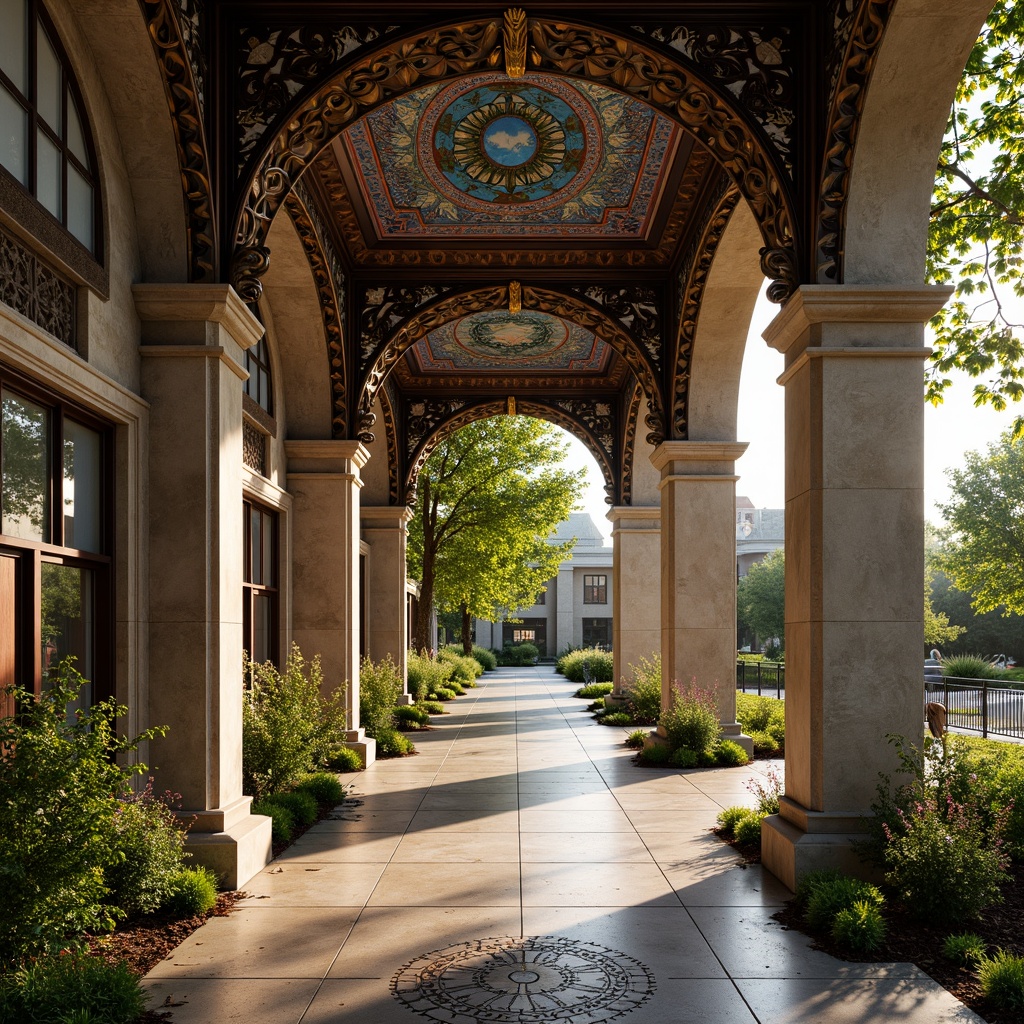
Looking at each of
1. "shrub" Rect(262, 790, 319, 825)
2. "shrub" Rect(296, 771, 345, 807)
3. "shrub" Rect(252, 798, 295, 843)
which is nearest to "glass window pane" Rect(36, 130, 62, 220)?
"shrub" Rect(252, 798, 295, 843)

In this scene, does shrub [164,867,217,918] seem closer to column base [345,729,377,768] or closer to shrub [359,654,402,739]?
column base [345,729,377,768]

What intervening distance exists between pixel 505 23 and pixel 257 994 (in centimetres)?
648

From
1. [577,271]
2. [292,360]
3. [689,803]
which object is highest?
[577,271]

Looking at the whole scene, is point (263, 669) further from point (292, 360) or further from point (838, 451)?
point (838, 451)

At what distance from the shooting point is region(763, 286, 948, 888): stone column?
672 centimetres

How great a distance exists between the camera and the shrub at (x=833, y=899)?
5.78 m

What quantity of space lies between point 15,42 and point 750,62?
495 cm

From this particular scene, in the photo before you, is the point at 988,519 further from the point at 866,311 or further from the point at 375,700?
the point at 866,311

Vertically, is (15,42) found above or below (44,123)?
above

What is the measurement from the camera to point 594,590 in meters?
65.3

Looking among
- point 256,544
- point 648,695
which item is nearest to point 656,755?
point 648,695

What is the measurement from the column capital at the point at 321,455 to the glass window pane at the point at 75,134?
6.20 m

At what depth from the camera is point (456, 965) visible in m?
5.25

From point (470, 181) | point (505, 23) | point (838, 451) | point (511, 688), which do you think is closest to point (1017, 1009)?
point (838, 451)
